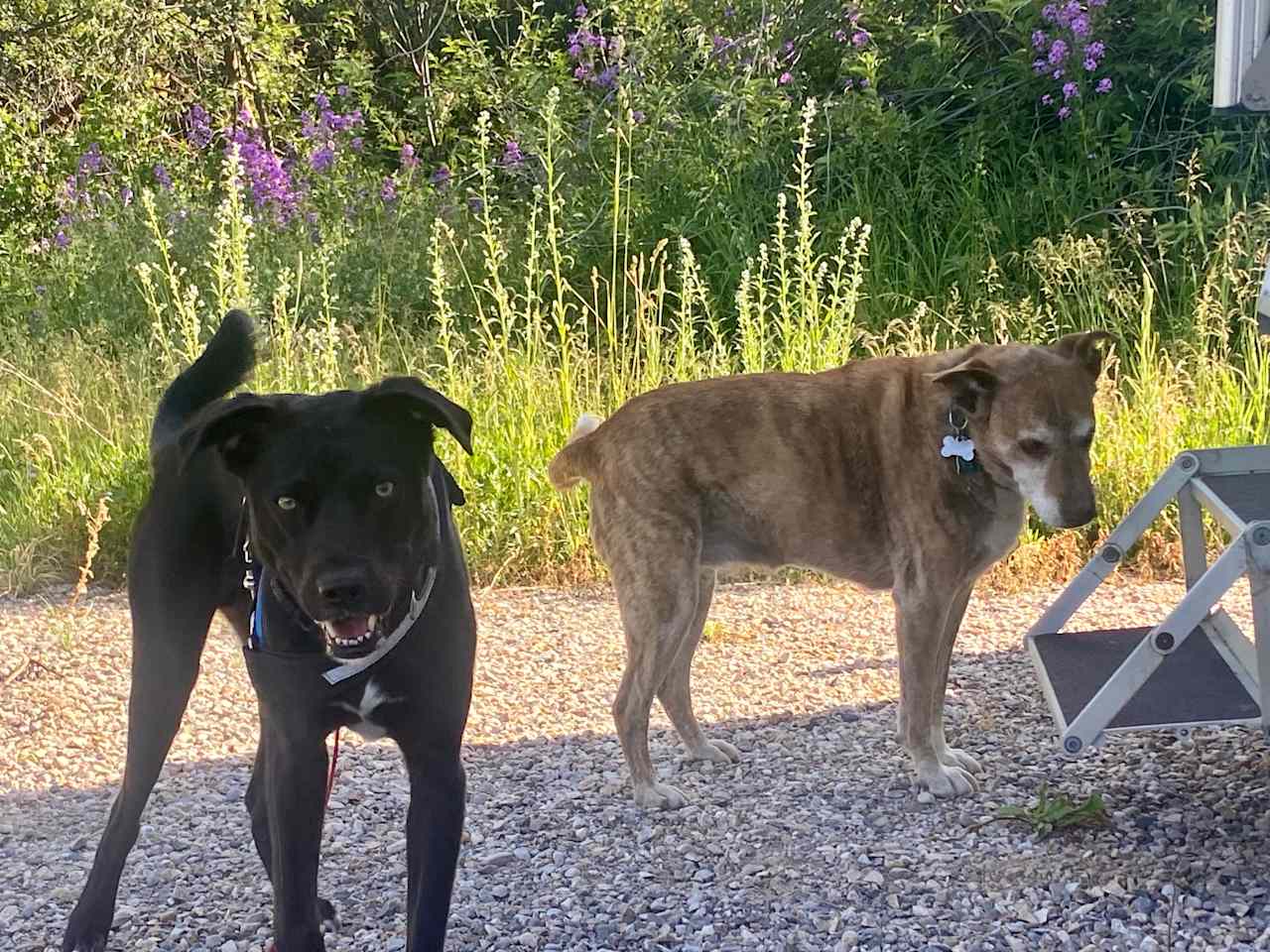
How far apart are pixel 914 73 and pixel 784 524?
5236 mm

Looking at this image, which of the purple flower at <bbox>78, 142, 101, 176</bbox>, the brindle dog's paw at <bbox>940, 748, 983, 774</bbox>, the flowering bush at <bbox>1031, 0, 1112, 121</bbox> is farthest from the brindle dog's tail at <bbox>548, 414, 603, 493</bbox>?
the purple flower at <bbox>78, 142, 101, 176</bbox>

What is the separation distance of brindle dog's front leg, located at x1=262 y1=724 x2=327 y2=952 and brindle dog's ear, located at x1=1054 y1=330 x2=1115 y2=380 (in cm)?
240

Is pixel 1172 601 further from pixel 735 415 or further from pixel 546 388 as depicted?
pixel 546 388

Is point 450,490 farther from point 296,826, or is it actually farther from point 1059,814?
point 1059,814

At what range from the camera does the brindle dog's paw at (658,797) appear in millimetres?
3973

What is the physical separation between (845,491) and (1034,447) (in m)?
0.56

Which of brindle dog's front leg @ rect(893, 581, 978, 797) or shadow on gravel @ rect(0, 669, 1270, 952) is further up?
brindle dog's front leg @ rect(893, 581, 978, 797)

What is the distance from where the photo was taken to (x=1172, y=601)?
5461mm

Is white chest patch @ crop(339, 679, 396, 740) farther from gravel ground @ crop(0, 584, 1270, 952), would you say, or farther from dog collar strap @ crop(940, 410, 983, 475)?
dog collar strap @ crop(940, 410, 983, 475)

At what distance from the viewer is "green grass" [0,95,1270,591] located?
20.3ft

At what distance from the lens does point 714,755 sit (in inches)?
169

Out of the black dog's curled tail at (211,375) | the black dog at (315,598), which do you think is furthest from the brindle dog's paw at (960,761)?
the black dog's curled tail at (211,375)

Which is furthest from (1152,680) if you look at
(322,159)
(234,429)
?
(322,159)

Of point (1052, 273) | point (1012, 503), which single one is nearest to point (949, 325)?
point (1052, 273)
